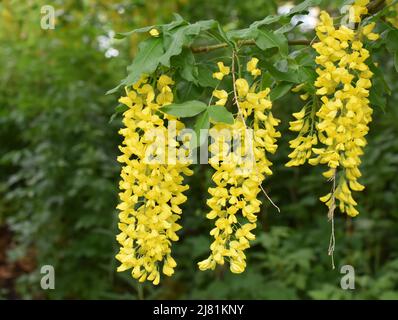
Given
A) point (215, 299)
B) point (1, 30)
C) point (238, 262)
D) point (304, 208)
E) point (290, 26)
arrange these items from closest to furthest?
point (238, 262) < point (290, 26) < point (215, 299) < point (304, 208) < point (1, 30)

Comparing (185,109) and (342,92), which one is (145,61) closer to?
(185,109)

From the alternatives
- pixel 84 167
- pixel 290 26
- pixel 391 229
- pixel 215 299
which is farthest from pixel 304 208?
pixel 290 26

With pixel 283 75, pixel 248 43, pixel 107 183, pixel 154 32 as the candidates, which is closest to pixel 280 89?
pixel 283 75

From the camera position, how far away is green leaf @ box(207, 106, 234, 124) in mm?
1248

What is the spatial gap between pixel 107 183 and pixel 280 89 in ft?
7.51

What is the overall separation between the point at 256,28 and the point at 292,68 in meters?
0.14

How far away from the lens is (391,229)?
3.97 meters

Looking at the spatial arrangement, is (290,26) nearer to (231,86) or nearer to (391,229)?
(231,86)

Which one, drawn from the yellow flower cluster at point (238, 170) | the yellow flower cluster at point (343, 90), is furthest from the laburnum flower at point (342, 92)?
the yellow flower cluster at point (238, 170)

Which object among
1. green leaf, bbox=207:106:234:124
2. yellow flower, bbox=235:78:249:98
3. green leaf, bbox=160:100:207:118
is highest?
yellow flower, bbox=235:78:249:98

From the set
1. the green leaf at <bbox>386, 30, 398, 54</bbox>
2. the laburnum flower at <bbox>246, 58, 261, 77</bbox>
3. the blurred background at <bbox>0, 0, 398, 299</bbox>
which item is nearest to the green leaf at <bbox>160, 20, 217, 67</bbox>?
the laburnum flower at <bbox>246, 58, 261, 77</bbox>

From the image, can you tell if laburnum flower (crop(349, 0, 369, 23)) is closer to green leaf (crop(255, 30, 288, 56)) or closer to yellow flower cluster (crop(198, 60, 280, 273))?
green leaf (crop(255, 30, 288, 56))

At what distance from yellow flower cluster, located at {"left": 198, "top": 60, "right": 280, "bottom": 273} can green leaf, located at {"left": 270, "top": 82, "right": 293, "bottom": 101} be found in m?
0.06

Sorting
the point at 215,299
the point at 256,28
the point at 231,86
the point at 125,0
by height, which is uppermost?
the point at 125,0
